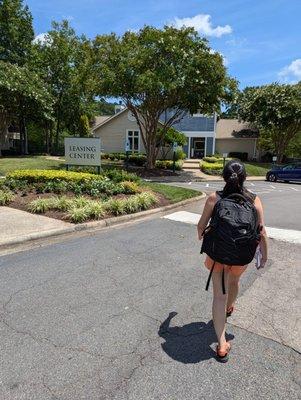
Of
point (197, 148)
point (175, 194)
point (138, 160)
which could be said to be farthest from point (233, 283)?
point (197, 148)

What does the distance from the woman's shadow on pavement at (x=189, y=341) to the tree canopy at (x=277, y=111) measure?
3215 centimetres

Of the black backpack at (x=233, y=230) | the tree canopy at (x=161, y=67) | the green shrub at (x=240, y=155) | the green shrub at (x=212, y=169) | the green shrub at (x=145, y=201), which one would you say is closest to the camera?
the black backpack at (x=233, y=230)

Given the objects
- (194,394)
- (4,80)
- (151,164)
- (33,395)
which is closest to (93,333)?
(33,395)

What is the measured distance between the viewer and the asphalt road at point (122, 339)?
304 centimetres

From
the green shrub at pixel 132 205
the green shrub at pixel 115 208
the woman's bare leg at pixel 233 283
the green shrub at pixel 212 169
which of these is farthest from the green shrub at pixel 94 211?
the green shrub at pixel 212 169

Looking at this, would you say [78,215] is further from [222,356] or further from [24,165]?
[24,165]

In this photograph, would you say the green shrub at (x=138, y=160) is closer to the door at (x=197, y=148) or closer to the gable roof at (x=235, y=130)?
the door at (x=197, y=148)

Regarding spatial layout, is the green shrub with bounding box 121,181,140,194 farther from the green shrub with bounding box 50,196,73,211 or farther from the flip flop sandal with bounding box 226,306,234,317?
the flip flop sandal with bounding box 226,306,234,317

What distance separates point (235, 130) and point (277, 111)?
9245 mm

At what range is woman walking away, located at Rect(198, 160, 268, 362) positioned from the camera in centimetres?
321

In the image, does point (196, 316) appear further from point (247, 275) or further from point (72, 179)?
point (72, 179)

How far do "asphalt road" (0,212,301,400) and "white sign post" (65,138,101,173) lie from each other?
897 cm

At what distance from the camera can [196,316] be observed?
429 cm

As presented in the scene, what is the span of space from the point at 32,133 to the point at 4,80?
1647cm
